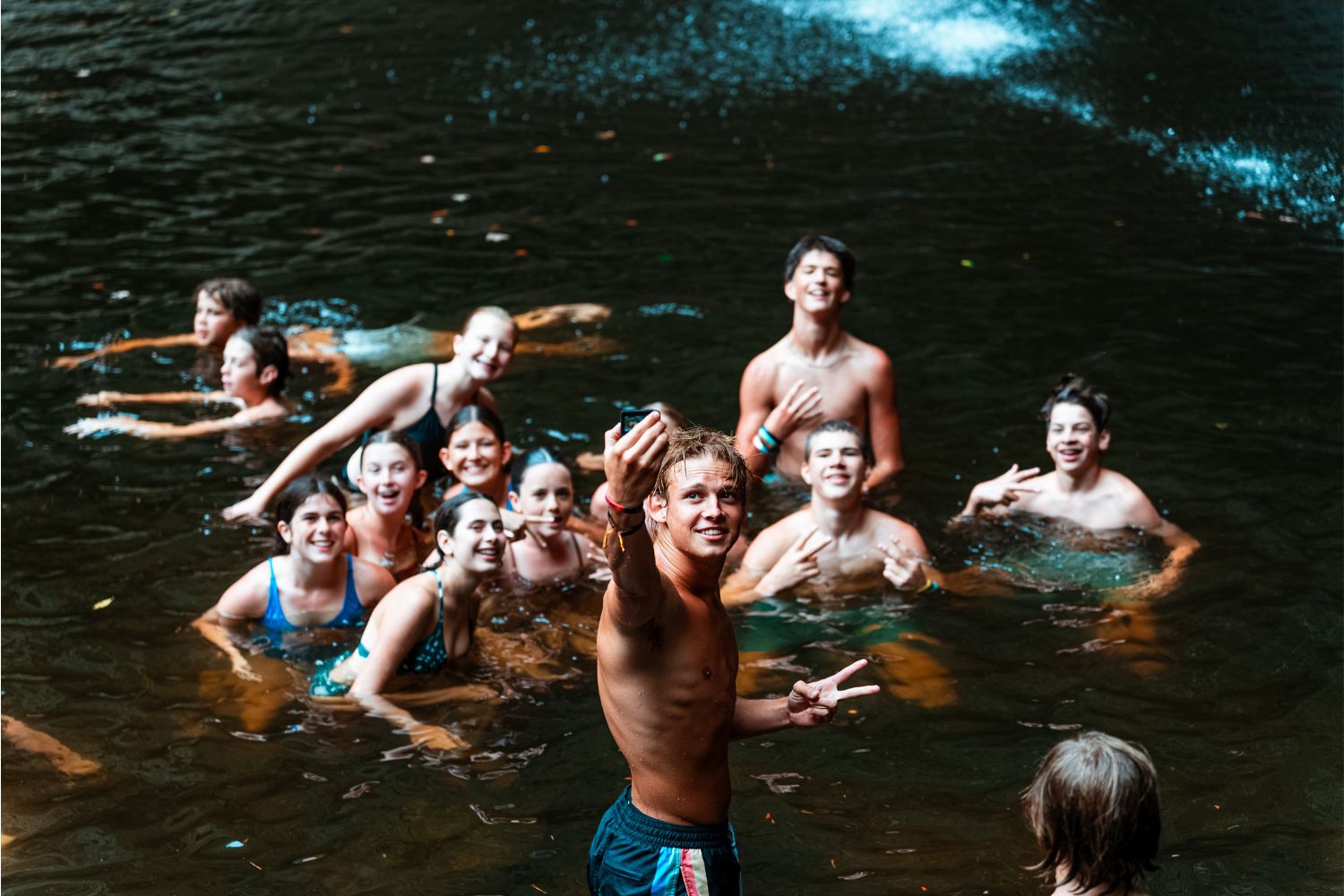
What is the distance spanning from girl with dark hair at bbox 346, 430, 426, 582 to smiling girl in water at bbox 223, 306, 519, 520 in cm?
28

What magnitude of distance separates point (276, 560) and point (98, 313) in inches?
207

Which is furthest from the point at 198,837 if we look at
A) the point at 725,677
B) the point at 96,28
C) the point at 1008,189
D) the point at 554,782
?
the point at 96,28

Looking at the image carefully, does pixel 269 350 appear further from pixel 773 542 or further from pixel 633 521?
pixel 633 521

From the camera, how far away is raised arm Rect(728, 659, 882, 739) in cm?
432

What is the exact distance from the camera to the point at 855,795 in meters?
5.87

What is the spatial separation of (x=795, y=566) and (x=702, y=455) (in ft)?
9.97

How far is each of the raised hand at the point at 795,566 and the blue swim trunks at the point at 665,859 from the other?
263 centimetres

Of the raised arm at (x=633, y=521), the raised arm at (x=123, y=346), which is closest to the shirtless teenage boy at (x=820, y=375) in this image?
the raised arm at (x=633, y=521)

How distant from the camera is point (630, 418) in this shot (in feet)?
11.8

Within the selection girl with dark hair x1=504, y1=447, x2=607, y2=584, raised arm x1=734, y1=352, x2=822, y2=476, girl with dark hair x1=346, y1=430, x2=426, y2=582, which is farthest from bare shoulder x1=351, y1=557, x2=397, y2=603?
raised arm x1=734, y1=352, x2=822, y2=476

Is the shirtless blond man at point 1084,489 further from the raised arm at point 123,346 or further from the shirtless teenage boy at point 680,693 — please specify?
the raised arm at point 123,346

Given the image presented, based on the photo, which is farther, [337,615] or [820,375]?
[820,375]

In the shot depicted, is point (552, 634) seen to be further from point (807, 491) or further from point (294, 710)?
point (807, 491)

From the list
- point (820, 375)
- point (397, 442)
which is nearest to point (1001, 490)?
point (820, 375)
